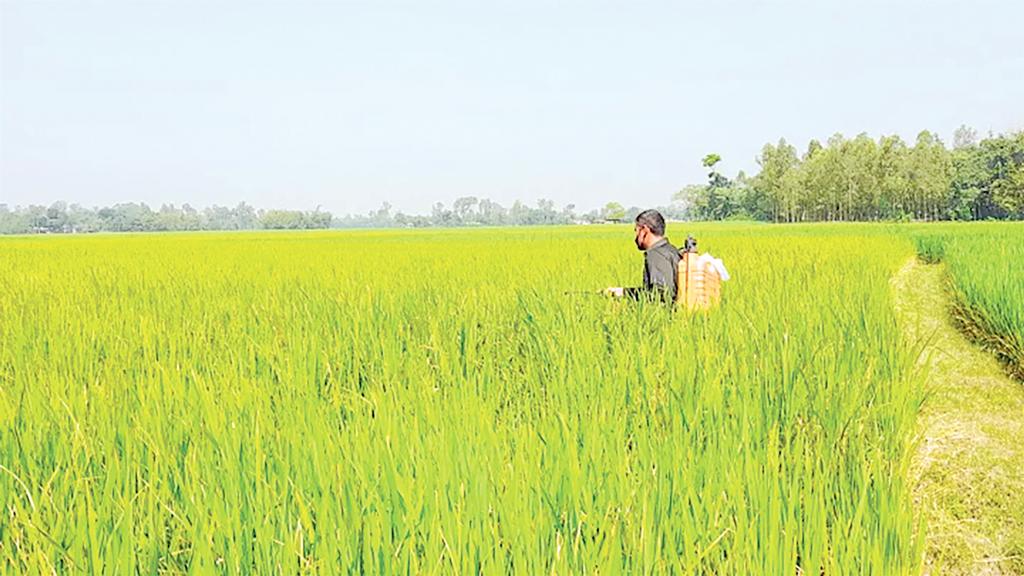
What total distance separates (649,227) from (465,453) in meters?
3.10

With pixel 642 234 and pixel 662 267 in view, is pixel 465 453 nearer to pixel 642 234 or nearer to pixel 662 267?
pixel 662 267

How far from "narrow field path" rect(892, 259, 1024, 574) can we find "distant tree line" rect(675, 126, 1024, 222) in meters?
62.1

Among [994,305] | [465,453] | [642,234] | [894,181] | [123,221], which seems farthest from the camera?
[123,221]

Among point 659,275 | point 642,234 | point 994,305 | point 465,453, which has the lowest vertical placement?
point 994,305

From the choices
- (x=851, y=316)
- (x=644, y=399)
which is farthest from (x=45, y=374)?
(x=851, y=316)

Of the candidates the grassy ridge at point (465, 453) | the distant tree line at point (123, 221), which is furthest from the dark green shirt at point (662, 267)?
the distant tree line at point (123, 221)

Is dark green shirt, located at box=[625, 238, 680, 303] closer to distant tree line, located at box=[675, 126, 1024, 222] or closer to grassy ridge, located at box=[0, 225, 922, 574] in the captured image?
grassy ridge, located at box=[0, 225, 922, 574]

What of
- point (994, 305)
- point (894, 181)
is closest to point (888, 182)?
point (894, 181)

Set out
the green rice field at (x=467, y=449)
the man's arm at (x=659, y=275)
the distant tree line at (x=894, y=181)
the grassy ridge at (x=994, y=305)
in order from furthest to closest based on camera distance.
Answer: the distant tree line at (x=894, y=181), the grassy ridge at (x=994, y=305), the man's arm at (x=659, y=275), the green rice field at (x=467, y=449)

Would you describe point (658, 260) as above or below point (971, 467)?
above

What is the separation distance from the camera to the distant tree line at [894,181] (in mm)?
61094

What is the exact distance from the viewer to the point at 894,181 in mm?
60219

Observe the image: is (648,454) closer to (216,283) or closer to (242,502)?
(242,502)

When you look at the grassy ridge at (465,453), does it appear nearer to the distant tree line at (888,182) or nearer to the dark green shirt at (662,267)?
the dark green shirt at (662,267)
